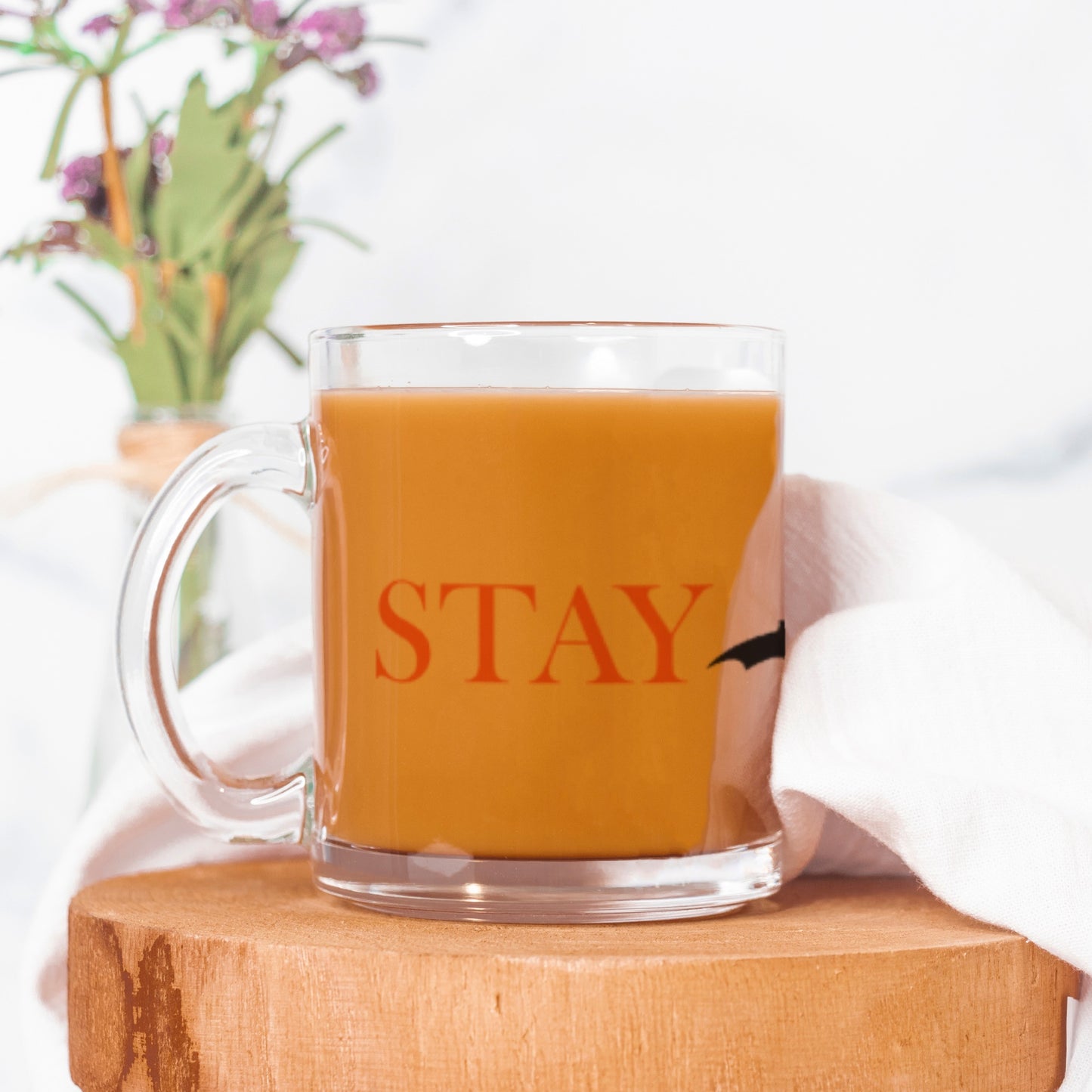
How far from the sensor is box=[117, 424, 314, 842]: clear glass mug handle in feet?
2.21

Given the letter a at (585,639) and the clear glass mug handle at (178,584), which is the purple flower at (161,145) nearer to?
the clear glass mug handle at (178,584)

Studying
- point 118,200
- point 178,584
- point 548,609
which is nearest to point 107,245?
point 118,200

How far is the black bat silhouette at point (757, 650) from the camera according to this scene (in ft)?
2.06

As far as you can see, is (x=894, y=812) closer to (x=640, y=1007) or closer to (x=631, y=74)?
(x=640, y=1007)

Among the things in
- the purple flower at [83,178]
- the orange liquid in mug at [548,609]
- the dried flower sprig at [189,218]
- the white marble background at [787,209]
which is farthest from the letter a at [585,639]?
the white marble background at [787,209]

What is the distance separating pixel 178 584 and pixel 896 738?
1.03 feet

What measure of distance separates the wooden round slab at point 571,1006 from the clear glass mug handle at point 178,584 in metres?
0.07

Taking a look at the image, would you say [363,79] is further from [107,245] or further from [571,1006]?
[571,1006]

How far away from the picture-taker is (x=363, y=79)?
3.92 feet

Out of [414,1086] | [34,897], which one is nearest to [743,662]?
[414,1086]

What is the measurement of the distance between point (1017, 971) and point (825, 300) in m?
1.07

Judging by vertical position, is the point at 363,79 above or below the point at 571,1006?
above

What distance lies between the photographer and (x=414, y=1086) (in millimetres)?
546

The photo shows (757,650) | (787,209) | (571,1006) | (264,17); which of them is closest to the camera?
(571,1006)
